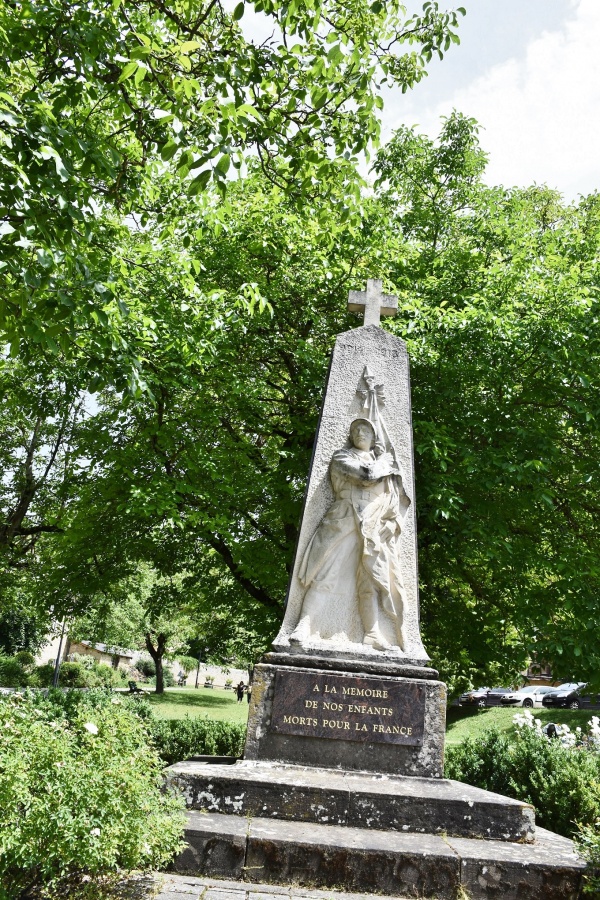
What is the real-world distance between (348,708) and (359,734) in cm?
21

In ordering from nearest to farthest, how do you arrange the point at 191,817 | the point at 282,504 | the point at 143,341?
the point at 191,817 < the point at 143,341 < the point at 282,504

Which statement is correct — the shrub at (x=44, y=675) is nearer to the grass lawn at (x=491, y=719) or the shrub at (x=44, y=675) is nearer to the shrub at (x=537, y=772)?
the grass lawn at (x=491, y=719)

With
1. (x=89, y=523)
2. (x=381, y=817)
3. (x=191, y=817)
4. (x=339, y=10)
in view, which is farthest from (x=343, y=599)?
(x=89, y=523)

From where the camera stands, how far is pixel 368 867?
4.38 meters

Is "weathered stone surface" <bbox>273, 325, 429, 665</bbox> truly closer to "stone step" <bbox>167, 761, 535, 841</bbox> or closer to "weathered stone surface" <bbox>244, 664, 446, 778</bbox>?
"weathered stone surface" <bbox>244, 664, 446, 778</bbox>

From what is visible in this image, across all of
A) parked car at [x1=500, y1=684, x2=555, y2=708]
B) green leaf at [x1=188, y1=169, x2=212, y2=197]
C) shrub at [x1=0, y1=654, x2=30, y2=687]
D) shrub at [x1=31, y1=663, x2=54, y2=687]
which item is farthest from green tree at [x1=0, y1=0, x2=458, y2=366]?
parked car at [x1=500, y1=684, x2=555, y2=708]

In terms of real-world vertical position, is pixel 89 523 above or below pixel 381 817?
above

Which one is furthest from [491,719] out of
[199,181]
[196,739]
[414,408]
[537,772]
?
[199,181]

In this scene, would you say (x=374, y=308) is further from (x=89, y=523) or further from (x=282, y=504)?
(x=89, y=523)

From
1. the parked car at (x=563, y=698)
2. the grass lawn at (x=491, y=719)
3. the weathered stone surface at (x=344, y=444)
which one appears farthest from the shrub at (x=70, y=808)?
the parked car at (x=563, y=698)

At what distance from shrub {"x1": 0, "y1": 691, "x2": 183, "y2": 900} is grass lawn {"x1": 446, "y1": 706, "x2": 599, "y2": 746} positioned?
63.6 feet

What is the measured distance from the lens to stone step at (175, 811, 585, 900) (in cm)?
435

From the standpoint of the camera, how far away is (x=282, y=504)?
12.2 m

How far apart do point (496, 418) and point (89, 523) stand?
692cm
